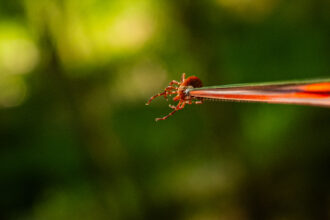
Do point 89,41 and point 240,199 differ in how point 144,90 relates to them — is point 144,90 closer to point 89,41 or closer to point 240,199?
point 89,41

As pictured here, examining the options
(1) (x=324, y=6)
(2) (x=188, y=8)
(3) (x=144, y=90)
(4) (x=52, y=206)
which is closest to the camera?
(2) (x=188, y=8)

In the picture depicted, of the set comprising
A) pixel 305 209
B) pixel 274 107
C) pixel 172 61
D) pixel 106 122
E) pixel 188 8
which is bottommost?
pixel 305 209

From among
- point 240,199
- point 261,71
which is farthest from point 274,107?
point 240,199

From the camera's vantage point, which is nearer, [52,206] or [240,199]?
[240,199]

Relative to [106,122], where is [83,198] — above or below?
below

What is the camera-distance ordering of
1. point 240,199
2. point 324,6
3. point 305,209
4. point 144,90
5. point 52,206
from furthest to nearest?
point 52,206
point 144,90
point 324,6
point 305,209
point 240,199

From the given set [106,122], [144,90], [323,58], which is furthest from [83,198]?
[323,58]

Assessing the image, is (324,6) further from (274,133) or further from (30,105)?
(30,105)
